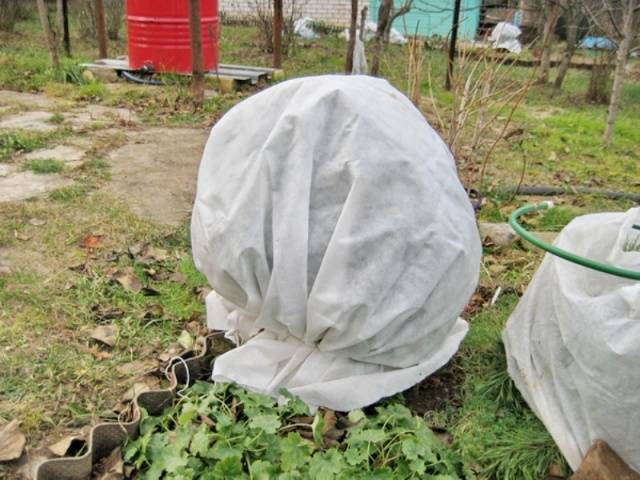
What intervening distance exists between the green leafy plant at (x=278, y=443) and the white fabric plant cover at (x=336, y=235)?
0.08 metres

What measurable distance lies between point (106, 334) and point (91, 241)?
926 millimetres

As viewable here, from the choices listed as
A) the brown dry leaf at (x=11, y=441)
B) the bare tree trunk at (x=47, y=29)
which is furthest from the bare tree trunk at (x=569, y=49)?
the brown dry leaf at (x=11, y=441)

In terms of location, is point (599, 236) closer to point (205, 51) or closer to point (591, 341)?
point (591, 341)

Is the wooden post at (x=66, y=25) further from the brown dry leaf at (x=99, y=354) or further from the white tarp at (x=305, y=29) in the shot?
the brown dry leaf at (x=99, y=354)

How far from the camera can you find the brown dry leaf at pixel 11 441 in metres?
1.89

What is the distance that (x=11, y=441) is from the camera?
1937 mm

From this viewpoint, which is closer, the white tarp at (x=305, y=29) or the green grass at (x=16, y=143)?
the green grass at (x=16, y=143)

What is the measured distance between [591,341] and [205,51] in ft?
22.3

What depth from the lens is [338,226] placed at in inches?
78.5

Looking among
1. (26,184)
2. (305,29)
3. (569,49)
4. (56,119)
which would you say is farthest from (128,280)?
(305,29)

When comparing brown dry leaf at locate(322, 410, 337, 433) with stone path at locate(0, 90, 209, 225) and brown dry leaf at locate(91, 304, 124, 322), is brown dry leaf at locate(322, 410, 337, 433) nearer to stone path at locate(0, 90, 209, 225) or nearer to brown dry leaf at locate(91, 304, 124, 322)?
brown dry leaf at locate(91, 304, 124, 322)

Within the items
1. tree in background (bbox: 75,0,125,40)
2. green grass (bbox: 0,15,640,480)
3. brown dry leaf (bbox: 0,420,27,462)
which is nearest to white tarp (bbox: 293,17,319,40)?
tree in background (bbox: 75,0,125,40)

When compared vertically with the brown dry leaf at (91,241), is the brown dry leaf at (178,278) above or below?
below

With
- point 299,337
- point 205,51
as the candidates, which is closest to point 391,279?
point 299,337
